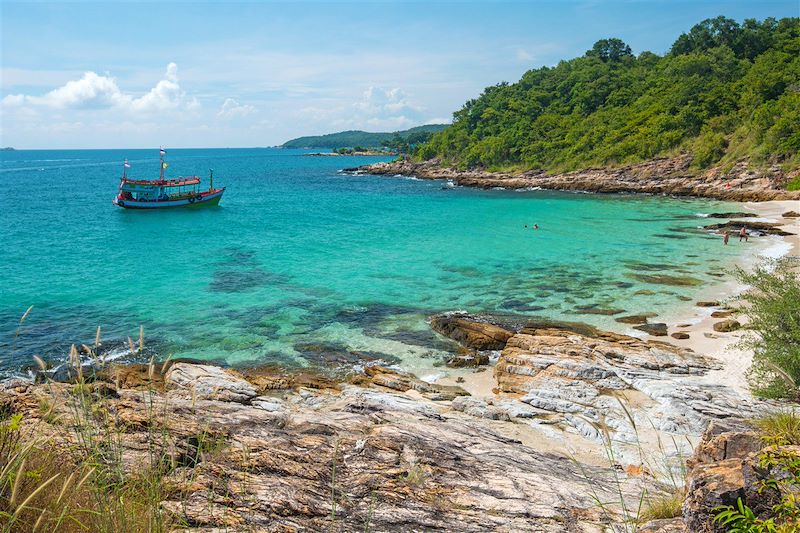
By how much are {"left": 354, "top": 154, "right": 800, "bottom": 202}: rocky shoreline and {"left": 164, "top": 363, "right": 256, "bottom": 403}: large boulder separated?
5390cm

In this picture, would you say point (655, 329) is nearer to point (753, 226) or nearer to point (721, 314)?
point (721, 314)

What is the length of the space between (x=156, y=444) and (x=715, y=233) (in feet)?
131

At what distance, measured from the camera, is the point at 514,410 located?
12.7m

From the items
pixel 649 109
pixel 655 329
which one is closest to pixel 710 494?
pixel 655 329

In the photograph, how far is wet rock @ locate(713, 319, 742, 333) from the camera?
59.2 ft

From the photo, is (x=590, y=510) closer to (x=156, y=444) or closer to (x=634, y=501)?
(x=634, y=501)

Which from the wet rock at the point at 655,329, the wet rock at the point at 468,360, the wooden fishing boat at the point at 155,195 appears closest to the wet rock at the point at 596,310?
the wet rock at the point at 655,329

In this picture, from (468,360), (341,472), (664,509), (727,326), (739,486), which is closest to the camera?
(739,486)

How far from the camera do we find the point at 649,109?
7819 cm

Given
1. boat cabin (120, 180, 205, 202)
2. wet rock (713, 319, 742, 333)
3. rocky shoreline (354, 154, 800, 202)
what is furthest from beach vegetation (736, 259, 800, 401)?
boat cabin (120, 180, 205, 202)

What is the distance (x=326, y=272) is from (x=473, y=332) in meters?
13.6

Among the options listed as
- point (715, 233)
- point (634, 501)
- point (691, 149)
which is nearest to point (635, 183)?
point (691, 149)

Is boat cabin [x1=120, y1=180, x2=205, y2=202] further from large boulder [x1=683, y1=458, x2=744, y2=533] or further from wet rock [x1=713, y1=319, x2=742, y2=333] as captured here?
large boulder [x1=683, y1=458, x2=744, y2=533]

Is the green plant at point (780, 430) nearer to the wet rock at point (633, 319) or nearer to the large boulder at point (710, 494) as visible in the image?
the large boulder at point (710, 494)
